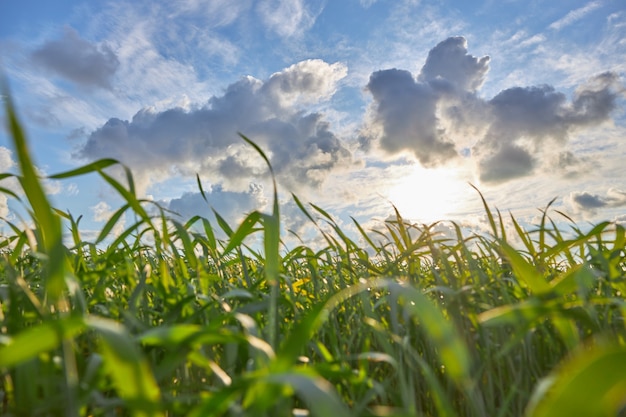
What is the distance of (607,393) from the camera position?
0.59 meters

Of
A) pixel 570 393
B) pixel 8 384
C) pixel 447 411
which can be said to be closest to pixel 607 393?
pixel 570 393

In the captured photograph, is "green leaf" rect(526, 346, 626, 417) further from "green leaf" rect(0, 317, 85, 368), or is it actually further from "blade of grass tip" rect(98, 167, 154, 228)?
"blade of grass tip" rect(98, 167, 154, 228)

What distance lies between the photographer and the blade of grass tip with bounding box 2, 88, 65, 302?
0.88 m

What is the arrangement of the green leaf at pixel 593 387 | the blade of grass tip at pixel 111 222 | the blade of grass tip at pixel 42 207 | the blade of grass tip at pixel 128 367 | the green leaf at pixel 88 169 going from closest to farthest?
the green leaf at pixel 593 387 < the blade of grass tip at pixel 128 367 < the blade of grass tip at pixel 42 207 < the green leaf at pixel 88 169 < the blade of grass tip at pixel 111 222

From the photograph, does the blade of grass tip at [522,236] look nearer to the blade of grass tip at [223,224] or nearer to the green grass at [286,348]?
the green grass at [286,348]

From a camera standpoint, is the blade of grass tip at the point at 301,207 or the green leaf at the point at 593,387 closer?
the green leaf at the point at 593,387

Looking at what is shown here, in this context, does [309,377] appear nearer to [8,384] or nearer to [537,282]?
[537,282]

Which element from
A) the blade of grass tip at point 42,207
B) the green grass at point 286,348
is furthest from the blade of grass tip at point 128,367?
the blade of grass tip at point 42,207

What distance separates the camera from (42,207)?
3.17 ft

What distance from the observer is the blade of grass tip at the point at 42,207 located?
88 centimetres

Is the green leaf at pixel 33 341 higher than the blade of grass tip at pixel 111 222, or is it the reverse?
the blade of grass tip at pixel 111 222

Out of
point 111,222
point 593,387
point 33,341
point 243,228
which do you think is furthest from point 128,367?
point 111,222

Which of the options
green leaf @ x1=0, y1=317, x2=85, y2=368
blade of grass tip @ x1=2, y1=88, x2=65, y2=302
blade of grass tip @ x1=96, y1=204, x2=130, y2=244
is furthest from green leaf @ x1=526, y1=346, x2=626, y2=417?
blade of grass tip @ x1=96, y1=204, x2=130, y2=244

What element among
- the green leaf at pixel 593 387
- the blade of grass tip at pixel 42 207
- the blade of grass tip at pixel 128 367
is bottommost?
the green leaf at pixel 593 387
